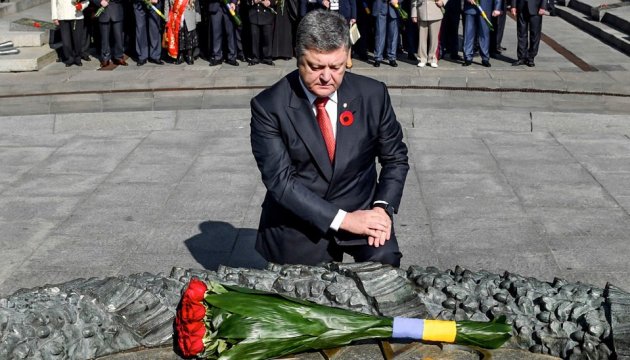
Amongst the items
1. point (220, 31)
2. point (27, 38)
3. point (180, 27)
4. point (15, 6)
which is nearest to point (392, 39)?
point (220, 31)

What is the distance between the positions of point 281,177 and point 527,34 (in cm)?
1011

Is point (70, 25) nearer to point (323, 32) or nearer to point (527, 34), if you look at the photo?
point (527, 34)

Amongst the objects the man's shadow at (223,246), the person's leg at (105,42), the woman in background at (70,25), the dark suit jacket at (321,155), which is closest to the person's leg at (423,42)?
the person's leg at (105,42)

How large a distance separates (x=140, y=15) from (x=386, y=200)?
33.7ft

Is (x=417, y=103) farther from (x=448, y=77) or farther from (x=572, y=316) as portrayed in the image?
(x=572, y=316)

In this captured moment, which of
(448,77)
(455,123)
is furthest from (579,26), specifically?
(455,123)

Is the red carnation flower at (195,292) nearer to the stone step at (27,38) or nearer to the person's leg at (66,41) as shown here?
the person's leg at (66,41)

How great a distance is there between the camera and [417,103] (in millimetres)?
11477

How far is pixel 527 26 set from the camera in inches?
535

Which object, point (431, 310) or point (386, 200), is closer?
point (431, 310)

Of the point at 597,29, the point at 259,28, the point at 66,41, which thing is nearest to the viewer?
the point at 66,41

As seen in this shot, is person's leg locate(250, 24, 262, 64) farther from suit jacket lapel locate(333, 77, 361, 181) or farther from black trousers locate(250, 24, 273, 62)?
suit jacket lapel locate(333, 77, 361, 181)

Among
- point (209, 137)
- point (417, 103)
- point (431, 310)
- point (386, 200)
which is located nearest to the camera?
point (431, 310)

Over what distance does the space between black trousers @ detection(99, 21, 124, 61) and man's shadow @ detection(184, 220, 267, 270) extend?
679 cm
